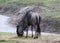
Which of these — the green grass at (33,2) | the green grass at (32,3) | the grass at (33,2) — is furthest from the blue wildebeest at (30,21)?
the green grass at (33,2)

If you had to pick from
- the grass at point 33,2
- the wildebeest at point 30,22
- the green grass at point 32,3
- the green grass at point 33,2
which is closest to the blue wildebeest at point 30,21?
the wildebeest at point 30,22

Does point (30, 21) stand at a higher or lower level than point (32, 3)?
lower

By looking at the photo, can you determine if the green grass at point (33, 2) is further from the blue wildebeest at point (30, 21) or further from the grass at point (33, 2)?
the blue wildebeest at point (30, 21)

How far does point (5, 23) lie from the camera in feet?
119

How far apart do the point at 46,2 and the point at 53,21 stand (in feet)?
33.1

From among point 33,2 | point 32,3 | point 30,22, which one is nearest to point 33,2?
point 33,2

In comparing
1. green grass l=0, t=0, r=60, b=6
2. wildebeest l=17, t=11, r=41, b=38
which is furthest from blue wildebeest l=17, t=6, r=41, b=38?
green grass l=0, t=0, r=60, b=6

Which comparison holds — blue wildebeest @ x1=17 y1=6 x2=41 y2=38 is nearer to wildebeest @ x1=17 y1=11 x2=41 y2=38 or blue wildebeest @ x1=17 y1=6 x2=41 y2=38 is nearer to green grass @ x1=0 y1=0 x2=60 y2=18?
wildebeest @ x1=17 y1=11 x2=41 y2=38

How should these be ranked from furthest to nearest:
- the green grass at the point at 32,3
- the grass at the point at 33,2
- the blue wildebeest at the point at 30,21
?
→ 1. the grass at the point at 33,2
2. the green grass at the point at 32,3
3. the blue wildebeest at the point at 30,21

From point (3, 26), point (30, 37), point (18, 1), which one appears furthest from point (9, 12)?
point (30, 37)

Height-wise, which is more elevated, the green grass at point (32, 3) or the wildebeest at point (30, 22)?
the green grass at point (32, 3)

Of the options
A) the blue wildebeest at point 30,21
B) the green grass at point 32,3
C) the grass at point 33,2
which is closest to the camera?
the blue wildebeest at point 30,21

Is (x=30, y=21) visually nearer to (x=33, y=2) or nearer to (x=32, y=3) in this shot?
(x=32, y=3)

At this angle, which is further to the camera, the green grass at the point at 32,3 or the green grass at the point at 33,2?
the green grass at the point at 33,2
